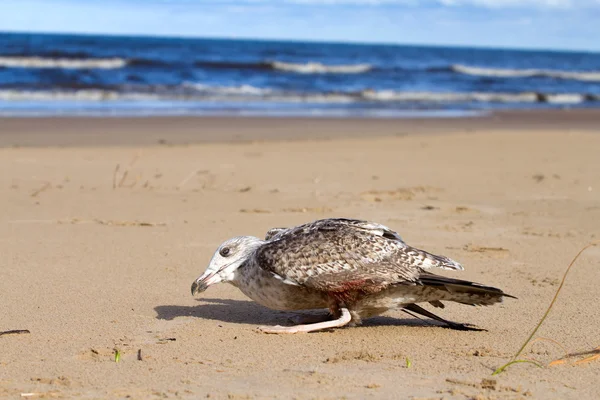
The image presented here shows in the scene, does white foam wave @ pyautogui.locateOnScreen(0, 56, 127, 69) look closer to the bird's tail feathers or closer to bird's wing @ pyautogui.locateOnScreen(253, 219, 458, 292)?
bird's wing @ pyautogui.locateOnScreen(253, 219, 458, 292)

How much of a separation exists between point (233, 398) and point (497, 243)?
4.13 meters

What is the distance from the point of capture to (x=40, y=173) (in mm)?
10344

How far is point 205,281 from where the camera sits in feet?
15.7

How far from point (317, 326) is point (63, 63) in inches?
1491

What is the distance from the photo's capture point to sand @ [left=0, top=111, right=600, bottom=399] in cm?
396

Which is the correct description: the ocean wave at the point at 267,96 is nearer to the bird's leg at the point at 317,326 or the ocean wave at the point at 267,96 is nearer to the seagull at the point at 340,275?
the seagull at the point at 340,275

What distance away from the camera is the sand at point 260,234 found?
3961 mm

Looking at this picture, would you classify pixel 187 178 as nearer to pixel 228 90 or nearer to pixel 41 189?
pixel 41 189

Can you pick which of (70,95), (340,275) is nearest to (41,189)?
(340,275)

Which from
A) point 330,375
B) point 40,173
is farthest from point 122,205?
point 330,375

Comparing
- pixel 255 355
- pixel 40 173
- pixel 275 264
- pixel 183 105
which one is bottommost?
pixel 183 105

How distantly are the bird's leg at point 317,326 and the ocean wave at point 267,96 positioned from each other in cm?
2099

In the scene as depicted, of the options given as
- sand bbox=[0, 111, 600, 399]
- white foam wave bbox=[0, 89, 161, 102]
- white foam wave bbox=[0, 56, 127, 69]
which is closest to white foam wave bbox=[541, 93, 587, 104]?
white foam wave bbox=[0, 89, 161, 102]

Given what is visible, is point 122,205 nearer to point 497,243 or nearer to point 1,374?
point 497,243
